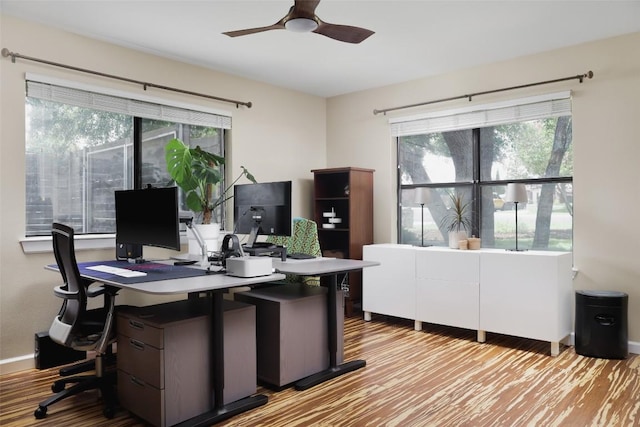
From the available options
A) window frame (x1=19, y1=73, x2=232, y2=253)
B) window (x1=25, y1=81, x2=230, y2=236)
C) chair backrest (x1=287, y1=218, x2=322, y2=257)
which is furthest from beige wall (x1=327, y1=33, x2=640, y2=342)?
window (x1=25, y1=81, x2=230, y2=236)

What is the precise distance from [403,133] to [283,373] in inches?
124

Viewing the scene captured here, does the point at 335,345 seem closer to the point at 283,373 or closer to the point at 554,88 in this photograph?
the point at 283,373

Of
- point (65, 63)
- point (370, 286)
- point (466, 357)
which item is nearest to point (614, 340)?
point (466, 357)

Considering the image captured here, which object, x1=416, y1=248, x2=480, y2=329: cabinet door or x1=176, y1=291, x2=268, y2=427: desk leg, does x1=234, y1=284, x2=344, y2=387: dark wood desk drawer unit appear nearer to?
x1=176, y1=291, x2=268, y2=427: desk leg

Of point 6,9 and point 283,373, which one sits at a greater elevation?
point 6,9

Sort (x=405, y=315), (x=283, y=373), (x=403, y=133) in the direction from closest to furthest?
(x=283, y=373)
(x=405, y=315)
(x=403, y=133)

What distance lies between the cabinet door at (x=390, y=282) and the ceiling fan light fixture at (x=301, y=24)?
2.51m

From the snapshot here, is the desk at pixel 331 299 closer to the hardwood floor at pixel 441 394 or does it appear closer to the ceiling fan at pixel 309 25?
the hardwood floor at pixel 441 394

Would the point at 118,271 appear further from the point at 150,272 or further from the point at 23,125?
the point at 23,125

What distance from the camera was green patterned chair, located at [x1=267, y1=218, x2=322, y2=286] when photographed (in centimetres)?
413

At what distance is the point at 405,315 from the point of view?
460 centimetres

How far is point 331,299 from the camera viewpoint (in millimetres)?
3277

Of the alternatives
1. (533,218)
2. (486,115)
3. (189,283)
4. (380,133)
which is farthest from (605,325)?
(189,283)

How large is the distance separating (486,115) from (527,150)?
52 centimetres
